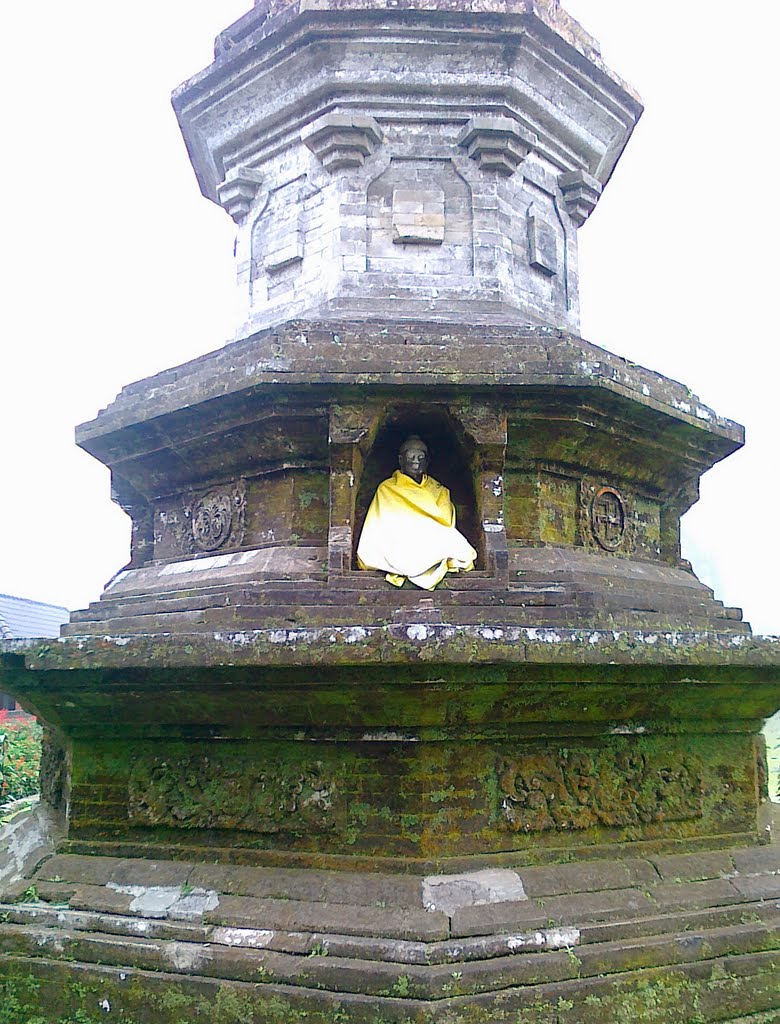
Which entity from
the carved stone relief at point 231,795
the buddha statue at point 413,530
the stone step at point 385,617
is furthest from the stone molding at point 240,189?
the carved stone relief at point 231,795

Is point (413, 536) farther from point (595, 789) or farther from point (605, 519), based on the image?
point (595, 789)

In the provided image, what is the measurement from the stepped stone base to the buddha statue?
1.69 metres

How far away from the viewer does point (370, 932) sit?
392 cm

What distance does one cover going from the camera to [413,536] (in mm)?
5113

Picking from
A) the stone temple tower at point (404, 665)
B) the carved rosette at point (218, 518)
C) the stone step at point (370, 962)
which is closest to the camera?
the stone step at point (370, 962)

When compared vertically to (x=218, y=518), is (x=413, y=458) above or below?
above

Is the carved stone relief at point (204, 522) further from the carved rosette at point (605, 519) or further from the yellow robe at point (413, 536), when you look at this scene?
the carved rosette at point (605, 519)

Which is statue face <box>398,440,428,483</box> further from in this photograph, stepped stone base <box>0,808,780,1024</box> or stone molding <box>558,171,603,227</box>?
stone molding <box>558,171,603,227</box>

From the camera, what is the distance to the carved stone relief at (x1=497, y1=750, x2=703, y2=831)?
179 inches

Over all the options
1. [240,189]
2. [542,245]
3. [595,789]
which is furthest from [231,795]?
[240,189]

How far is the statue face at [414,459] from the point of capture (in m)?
5.30

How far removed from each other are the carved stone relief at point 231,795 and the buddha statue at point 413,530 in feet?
4.12

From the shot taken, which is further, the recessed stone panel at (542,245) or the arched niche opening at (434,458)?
A: the recessed stone panel at (542,245)

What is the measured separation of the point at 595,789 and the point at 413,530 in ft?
6.04
